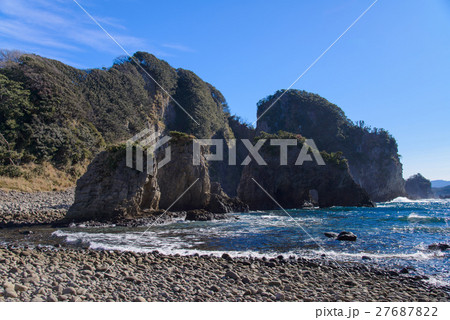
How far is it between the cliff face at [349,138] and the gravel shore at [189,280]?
77.7m

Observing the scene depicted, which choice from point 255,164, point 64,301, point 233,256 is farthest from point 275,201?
point 64,301

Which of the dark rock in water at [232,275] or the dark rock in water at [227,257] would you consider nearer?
the dark rock in water at [232,275]

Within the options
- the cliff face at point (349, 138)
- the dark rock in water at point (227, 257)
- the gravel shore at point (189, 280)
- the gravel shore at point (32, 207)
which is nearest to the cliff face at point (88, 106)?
the gravel shore at point (32, 207)

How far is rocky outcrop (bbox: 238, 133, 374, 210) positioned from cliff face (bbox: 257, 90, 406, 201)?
3525 cm

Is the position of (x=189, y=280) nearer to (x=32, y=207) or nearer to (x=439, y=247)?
(x=439, y=247)

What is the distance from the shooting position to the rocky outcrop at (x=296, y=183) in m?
45.7

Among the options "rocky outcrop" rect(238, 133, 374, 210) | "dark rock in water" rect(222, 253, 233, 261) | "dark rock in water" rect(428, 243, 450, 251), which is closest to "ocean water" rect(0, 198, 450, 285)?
"dark rock in water" rect(428, 243, 450, 251)

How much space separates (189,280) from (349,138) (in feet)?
283

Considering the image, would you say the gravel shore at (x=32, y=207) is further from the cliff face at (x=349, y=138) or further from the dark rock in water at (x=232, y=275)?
the cliff face at (x=349, y=138)

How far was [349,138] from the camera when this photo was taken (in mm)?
84312

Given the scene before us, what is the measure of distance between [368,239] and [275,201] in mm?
29340

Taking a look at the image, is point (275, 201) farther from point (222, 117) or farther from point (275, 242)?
point (222, 117)

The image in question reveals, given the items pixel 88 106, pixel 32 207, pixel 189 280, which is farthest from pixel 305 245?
pixel 88 106

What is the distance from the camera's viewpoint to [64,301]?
16.4ft
